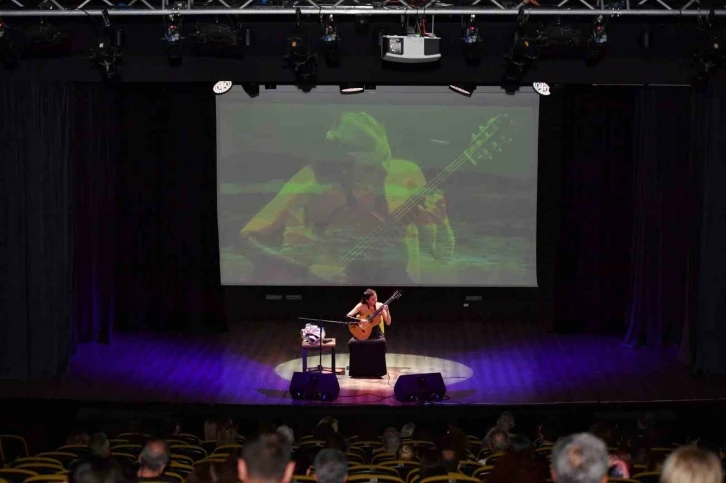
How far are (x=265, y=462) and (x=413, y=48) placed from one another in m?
7.16

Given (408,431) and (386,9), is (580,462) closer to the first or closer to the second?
(408,431)

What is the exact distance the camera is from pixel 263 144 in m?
15.6

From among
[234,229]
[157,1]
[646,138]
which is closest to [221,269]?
[234,229]

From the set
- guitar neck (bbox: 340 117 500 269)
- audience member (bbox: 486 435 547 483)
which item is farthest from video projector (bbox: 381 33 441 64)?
audience member (bbox: 486 435 547 483)

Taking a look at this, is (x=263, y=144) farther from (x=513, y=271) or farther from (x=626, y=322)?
(x=626, y=322)

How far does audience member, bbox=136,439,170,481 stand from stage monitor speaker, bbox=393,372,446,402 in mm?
5910

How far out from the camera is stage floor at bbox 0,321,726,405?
39.2 ft

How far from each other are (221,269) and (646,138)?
22.1ft

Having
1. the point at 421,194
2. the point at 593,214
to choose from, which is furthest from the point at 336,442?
the point at 593,214

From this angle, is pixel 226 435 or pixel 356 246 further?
pixel 356 246

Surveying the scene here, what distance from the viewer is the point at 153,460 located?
225 inches

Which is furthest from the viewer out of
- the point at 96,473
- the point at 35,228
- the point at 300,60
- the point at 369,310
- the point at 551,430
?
the point at 369,310

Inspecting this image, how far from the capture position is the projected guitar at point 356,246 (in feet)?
51.6

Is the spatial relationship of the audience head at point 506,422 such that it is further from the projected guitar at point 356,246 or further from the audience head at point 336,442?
the projected guitar at point 356,246
